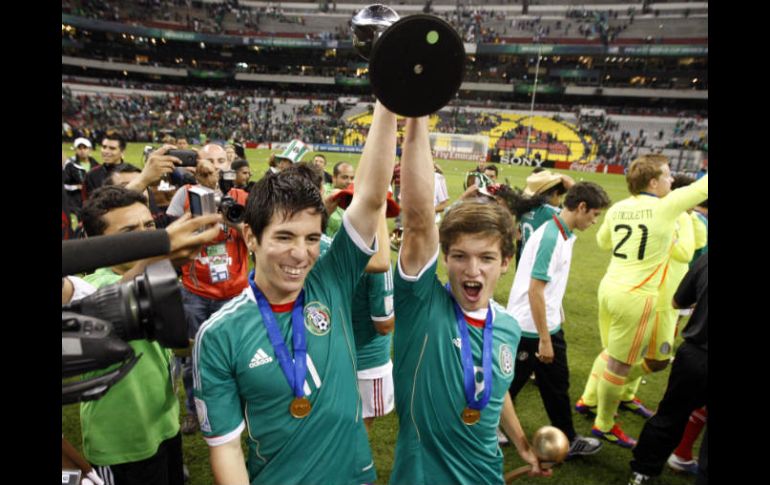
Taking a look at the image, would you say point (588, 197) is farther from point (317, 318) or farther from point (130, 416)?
point (130, 416)

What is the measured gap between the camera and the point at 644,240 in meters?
3.62

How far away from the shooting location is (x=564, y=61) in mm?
44844

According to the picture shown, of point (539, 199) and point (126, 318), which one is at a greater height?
point (539, 199)

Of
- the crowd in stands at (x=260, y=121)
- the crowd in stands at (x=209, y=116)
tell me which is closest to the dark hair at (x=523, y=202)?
the crowd in stands at (x=260, y=121)

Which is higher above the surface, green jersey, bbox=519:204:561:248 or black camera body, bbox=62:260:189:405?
green jersey, bbox=519:204:561:248

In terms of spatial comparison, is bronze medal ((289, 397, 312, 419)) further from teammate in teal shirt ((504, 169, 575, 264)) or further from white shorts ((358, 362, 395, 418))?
teammate in teal shirt ((504, 169, 575, 264))

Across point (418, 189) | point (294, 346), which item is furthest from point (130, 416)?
point (418, 189)

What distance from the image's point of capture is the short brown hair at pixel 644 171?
140 inches

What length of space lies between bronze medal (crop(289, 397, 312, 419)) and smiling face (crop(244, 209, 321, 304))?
1.31 ft

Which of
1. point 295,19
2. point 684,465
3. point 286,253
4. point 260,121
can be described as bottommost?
point 684,465

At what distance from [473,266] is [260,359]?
0.96 meters

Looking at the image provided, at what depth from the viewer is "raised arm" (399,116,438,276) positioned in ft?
5.45

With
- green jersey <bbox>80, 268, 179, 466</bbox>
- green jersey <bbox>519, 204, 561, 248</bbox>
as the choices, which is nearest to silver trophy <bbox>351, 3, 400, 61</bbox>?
green jersey <bbox>80, 268, 179, 466</bbox>
